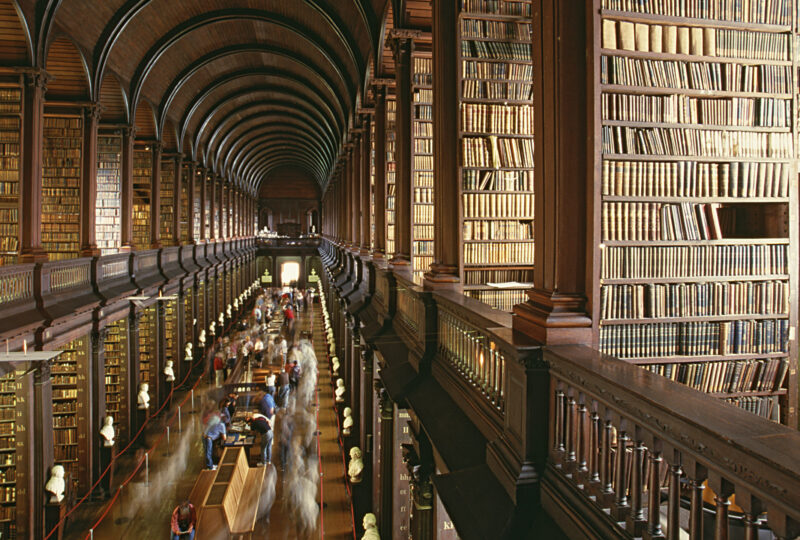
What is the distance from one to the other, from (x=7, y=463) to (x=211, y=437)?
2.91 m

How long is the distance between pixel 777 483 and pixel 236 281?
29.6 metres

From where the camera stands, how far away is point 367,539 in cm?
665

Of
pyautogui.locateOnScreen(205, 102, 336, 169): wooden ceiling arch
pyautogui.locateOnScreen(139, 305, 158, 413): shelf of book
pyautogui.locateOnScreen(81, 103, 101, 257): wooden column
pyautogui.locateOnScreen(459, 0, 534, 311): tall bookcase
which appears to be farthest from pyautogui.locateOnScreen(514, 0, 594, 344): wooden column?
pyautogui.locateOnScreen(205, 102, 336, 169): wooden ceiling arch

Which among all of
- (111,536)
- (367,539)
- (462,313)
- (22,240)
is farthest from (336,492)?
(462,313)

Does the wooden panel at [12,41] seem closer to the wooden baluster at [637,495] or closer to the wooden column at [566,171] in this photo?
the wooden column at [566,171]

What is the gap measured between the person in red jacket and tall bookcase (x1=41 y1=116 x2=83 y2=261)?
6.16 metres

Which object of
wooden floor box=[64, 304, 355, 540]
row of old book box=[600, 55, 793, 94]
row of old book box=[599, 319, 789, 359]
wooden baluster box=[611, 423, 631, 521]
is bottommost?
wooden floor box=[64, 304, 355, 540]

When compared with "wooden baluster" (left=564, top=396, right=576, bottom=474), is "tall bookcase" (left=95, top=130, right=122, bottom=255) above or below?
above

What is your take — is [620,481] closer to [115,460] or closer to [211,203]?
[115,460]

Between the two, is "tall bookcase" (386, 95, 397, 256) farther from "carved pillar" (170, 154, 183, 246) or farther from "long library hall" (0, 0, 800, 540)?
"carved pillar" (170, 154, 183, 246)

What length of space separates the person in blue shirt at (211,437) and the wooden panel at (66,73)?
6522 millimetres

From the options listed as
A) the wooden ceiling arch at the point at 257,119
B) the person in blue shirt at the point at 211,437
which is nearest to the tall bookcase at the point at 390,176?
the person in blue shirt at the point at 211,437

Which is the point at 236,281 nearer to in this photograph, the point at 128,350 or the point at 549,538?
the point at 128,350

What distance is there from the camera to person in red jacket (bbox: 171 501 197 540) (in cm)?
684
